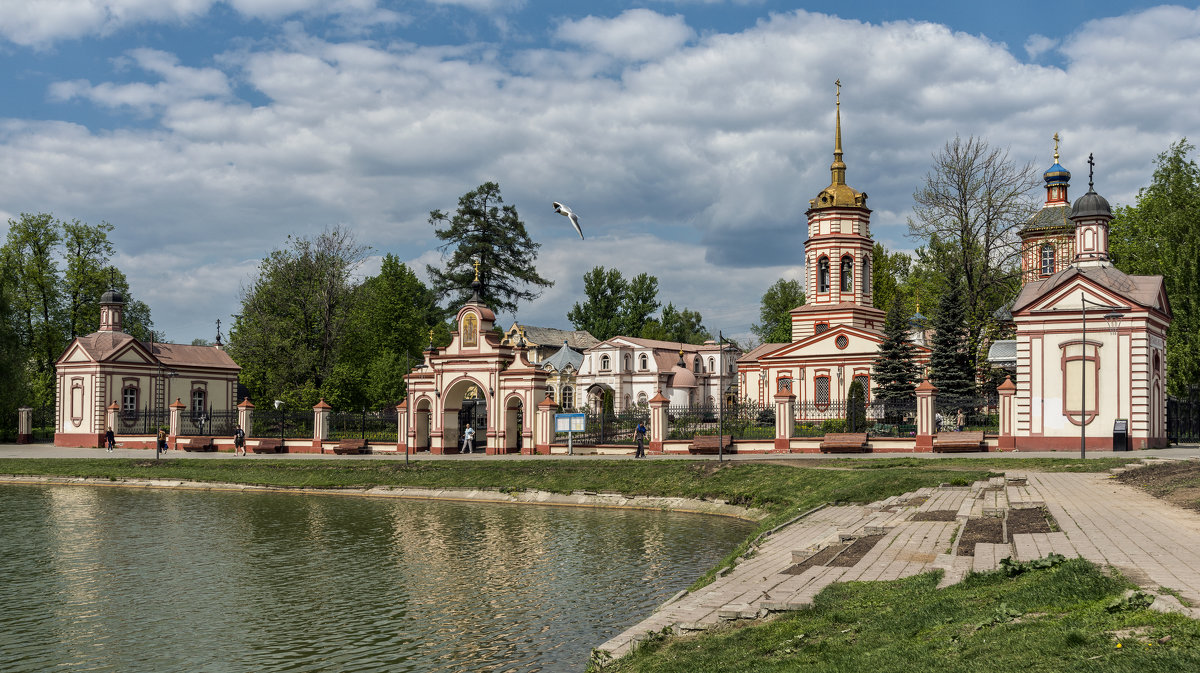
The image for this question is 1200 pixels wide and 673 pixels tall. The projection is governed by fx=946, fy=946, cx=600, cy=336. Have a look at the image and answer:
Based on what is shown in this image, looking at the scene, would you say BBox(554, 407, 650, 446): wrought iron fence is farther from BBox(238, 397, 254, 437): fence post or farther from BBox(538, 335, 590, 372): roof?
BBox(538, 335, 590, 372): roof

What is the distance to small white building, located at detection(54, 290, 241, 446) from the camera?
168 ft

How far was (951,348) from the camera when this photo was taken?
4653 cm

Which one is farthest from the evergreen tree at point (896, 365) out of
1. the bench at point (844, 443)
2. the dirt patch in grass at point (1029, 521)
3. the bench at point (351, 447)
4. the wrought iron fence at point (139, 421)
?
the wrought iron fence at point (139, 421)

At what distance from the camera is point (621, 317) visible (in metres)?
108

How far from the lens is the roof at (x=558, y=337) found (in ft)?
336

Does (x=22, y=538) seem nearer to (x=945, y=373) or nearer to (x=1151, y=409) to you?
(x=1151, y=409)

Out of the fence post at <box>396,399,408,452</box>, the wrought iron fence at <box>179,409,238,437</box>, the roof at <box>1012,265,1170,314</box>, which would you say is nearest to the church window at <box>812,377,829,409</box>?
the roof at <box>1012,265,1170,314</box>

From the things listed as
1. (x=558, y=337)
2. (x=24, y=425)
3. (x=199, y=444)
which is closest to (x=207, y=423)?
(x=199, y=444)

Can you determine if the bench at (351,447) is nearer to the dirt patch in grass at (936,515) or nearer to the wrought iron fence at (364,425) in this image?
the wrought iron fence at (364,425)

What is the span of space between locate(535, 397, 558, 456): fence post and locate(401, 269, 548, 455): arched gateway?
303 millimetres

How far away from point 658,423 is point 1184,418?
22365 millimetres

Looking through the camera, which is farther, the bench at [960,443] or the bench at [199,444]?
the bench at [199,444]

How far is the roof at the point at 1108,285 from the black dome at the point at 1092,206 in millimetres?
2389

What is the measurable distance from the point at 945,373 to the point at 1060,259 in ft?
41.4
